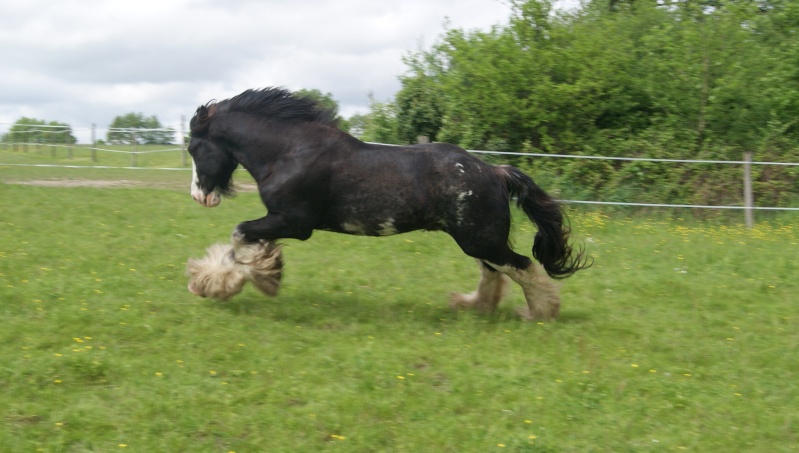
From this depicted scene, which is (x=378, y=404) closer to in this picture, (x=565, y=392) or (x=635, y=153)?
(x=565, y=392)

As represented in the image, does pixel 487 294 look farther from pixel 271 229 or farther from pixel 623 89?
pixel 623 89

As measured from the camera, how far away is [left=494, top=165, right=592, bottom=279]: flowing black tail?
754 cm

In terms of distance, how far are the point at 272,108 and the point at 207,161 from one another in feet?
2.69

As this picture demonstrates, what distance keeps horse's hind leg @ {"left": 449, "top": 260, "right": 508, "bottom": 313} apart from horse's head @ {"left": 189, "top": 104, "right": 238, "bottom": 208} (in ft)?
8.63

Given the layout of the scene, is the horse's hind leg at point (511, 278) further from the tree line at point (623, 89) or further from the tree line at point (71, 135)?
the tree line at point (71, 135)

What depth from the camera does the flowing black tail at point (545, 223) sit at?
754cm

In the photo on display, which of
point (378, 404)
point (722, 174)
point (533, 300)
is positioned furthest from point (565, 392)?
point (722, 174)

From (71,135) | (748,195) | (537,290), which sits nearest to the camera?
(537,290)

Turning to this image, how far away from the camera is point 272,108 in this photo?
752 centimetres

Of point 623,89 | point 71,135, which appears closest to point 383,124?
point 623,89

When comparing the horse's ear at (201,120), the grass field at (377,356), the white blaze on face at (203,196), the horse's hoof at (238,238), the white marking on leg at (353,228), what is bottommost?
the grass field at (377,356)

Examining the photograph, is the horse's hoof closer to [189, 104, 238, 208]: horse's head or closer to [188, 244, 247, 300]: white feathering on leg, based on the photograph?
[188, 244, 247, 300]: white feathering on leg

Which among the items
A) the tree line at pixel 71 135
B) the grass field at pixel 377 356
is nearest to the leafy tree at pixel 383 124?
the tree line at pixel 71 135

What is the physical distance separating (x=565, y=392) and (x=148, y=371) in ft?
9.86
